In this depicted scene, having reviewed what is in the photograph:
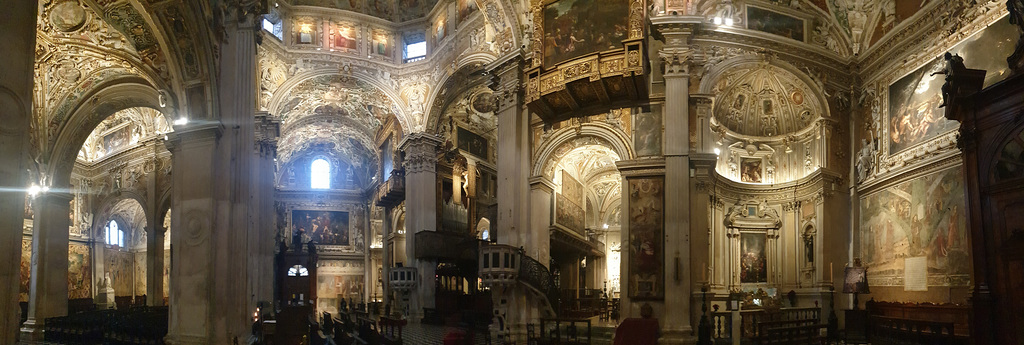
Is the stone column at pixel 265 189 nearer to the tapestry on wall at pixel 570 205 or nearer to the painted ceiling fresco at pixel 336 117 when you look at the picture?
the painted ceiling fresco at pixel 336 117

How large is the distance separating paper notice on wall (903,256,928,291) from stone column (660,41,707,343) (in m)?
5.48

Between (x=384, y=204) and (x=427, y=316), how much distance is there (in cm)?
846

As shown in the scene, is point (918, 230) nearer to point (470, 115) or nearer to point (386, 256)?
point (470, 115)

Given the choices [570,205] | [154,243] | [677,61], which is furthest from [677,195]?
[154,243]

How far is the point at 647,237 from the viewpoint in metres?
18.8

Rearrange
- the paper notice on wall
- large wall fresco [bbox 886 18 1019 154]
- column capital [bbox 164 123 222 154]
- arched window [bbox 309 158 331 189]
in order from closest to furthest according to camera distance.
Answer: column capital [bbox 164 123 222 154] < large wall fresco [bbox 886 18 1019 154] < the paper notice on wall < arched window [bbox 309 158 331 189]

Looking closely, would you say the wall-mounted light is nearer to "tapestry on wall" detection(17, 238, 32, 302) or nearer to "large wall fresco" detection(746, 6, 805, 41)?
"tapestry on wall" detection(17, 238, 32, 302)

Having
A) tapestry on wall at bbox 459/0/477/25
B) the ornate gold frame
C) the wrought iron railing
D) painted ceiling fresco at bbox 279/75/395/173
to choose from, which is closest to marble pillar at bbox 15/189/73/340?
painted ceiling fresco at bbox 279/75/395/173

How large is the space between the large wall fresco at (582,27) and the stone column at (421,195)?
372 inches

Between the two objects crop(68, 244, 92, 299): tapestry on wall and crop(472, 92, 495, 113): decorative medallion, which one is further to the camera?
crop(68, 244, 92, 299): tapestry on wall

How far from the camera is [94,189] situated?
30500 mm

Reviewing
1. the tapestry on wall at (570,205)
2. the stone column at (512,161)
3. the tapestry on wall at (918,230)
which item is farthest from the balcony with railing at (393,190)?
the tapestry on wall at (918,230)

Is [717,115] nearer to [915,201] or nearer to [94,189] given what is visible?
[915,201]

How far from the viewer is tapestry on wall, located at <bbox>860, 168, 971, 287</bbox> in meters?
16.1
